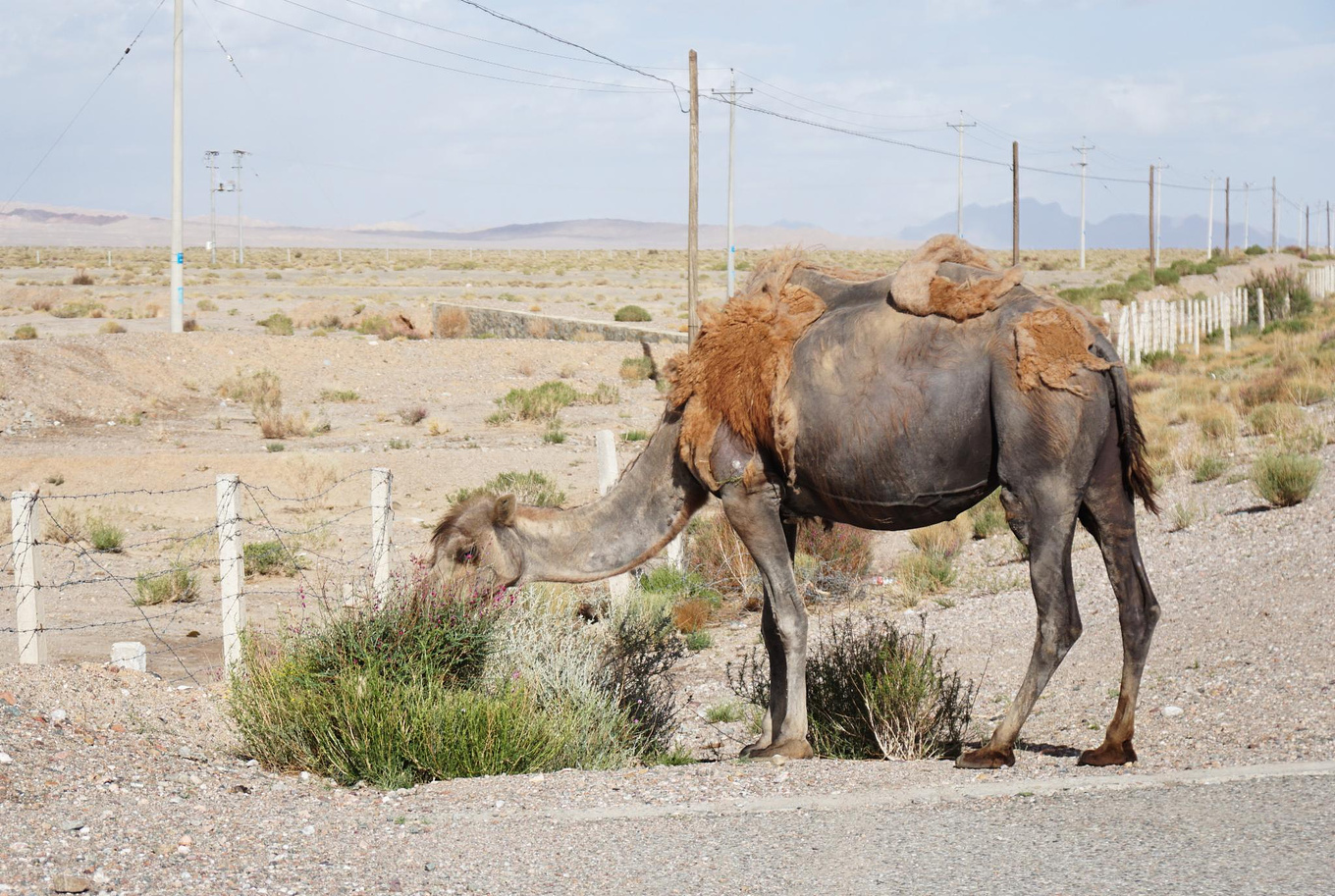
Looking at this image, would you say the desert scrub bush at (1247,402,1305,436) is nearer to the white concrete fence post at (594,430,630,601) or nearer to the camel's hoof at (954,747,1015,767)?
the white concrete fence post at (594,430,630,601)

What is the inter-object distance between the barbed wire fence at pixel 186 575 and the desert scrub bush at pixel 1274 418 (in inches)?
537

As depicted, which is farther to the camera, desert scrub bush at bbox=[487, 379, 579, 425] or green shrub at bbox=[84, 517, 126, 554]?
desert scrub bush at bbox=[487, 379, 579, 425]

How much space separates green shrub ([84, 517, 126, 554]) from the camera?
17.3 meters

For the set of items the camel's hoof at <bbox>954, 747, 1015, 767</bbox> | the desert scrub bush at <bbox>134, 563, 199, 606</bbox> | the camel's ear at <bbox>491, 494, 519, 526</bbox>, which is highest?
the camel's ear at <bbox>491, 494, 519, 526</bbox>

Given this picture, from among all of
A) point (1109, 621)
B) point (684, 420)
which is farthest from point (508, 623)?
point (1109, 621)

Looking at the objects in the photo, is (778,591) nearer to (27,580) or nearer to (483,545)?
(483,545)

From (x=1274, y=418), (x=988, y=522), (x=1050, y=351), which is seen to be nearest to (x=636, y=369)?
(x=1274, y=418)

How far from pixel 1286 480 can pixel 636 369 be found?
880 inches

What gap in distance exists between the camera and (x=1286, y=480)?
15062mm

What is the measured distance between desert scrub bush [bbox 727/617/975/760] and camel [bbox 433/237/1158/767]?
2.15 ft

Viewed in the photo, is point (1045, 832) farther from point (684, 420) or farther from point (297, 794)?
point (297, 794)

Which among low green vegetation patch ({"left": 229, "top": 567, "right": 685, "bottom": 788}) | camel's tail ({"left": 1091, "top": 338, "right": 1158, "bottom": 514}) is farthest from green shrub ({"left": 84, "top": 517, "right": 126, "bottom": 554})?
camel's tail ({"left": 1091, "top": 338, "right": 1158, "bottom": 514})

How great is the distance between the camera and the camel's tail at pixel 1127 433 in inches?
282

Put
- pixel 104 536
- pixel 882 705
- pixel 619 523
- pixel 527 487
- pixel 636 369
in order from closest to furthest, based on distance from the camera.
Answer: pixel 619 523 → pixel 882 705 → pixel 104 536 → pixel 527 487 → pixel 636 369
